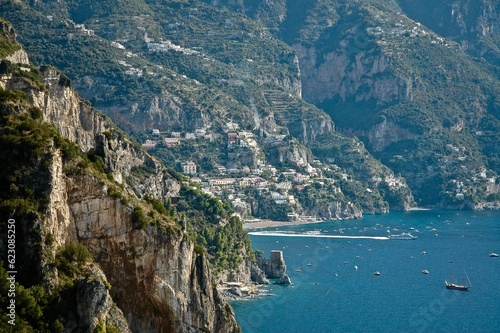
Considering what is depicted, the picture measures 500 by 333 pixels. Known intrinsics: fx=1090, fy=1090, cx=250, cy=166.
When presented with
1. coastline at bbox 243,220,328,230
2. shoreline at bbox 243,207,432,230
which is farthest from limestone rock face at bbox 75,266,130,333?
coastline at bbox 243,220,328,230

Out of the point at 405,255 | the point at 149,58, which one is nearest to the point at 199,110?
the point at 149,58

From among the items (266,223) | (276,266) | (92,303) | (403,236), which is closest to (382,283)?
(276,266)

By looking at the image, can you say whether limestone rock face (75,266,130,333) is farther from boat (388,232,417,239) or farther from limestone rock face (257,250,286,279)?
boat (388,232,417,239)

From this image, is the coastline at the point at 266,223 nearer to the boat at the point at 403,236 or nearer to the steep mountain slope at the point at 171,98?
the steep mountain slope at the point at 171,98

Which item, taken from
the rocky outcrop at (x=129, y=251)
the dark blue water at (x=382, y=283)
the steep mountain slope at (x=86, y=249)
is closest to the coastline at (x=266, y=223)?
the dark blue water at (x=382, y=283)

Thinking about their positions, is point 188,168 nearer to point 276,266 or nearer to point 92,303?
point 276,266

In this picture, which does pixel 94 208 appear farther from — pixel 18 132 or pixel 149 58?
pixel 149 58
